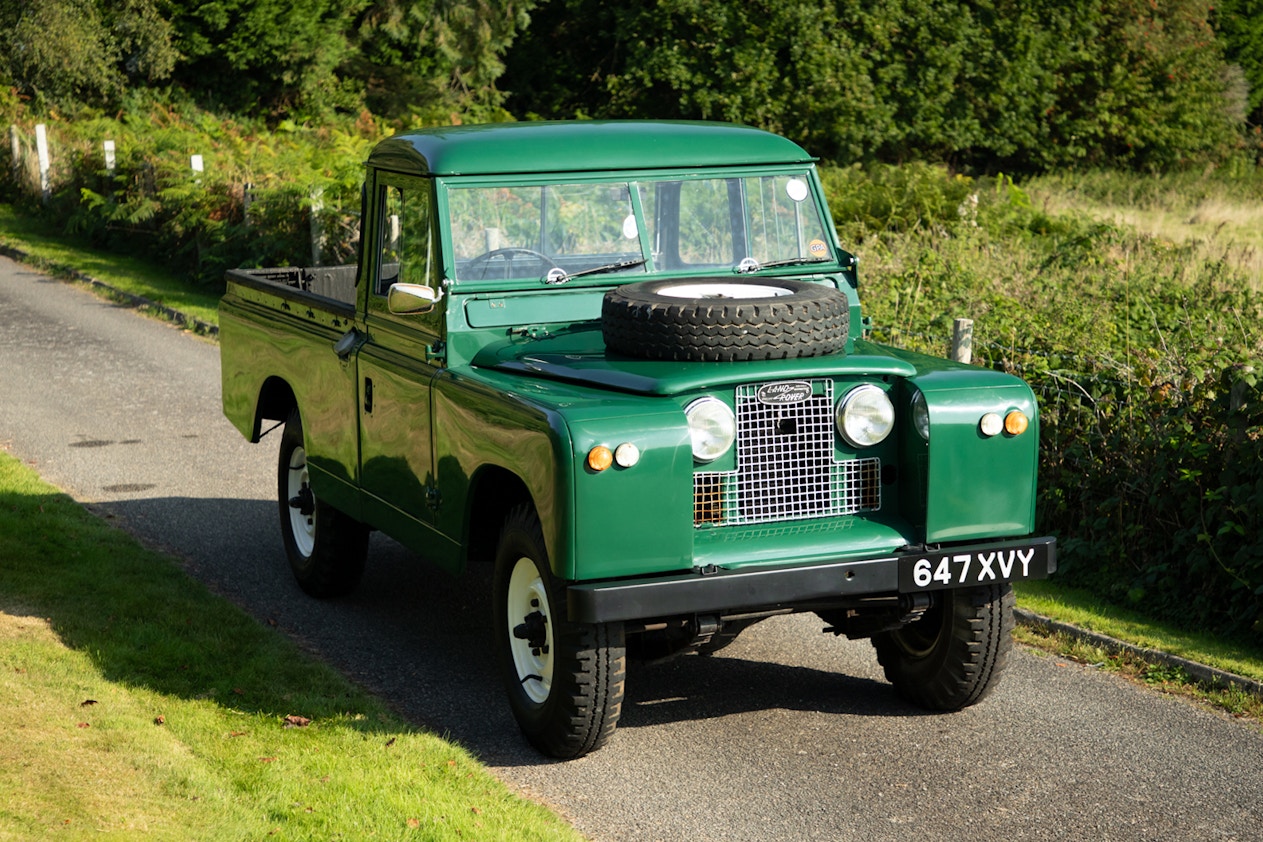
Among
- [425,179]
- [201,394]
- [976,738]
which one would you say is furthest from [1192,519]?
[201,394]

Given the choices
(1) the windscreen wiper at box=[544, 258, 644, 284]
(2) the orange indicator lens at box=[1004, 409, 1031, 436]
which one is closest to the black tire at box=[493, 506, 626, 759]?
(1) the windscreen wiper at box=[544, 258, 644, 284]

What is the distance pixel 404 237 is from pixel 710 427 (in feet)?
6.61

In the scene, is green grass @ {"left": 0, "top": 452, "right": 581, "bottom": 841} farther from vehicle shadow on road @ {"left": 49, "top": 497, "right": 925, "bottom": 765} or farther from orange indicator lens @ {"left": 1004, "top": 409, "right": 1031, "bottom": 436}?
orange indicator lens @ {"left": 1004, "top": 409, "right": 1031, "bottom": 436}

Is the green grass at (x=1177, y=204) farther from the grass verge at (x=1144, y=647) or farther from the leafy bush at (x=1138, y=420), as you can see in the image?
the grass verge at (x=1144, y=647)

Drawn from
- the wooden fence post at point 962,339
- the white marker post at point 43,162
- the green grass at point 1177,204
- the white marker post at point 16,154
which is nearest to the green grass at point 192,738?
the wooden fence post at point 962,339

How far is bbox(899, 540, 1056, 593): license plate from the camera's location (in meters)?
5.38

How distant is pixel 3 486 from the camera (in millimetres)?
9375

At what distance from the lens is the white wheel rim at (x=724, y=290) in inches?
231

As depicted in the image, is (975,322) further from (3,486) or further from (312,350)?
(3,486)

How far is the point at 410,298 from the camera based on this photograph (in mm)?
5918

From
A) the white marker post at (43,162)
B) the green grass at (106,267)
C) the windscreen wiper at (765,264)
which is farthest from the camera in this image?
the white marker post at (43,162)

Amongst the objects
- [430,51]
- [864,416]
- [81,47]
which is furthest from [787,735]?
[430,51]

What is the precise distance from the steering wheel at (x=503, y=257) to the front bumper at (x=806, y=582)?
1.75 m

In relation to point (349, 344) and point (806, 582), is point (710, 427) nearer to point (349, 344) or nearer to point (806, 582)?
point (806, 582)
